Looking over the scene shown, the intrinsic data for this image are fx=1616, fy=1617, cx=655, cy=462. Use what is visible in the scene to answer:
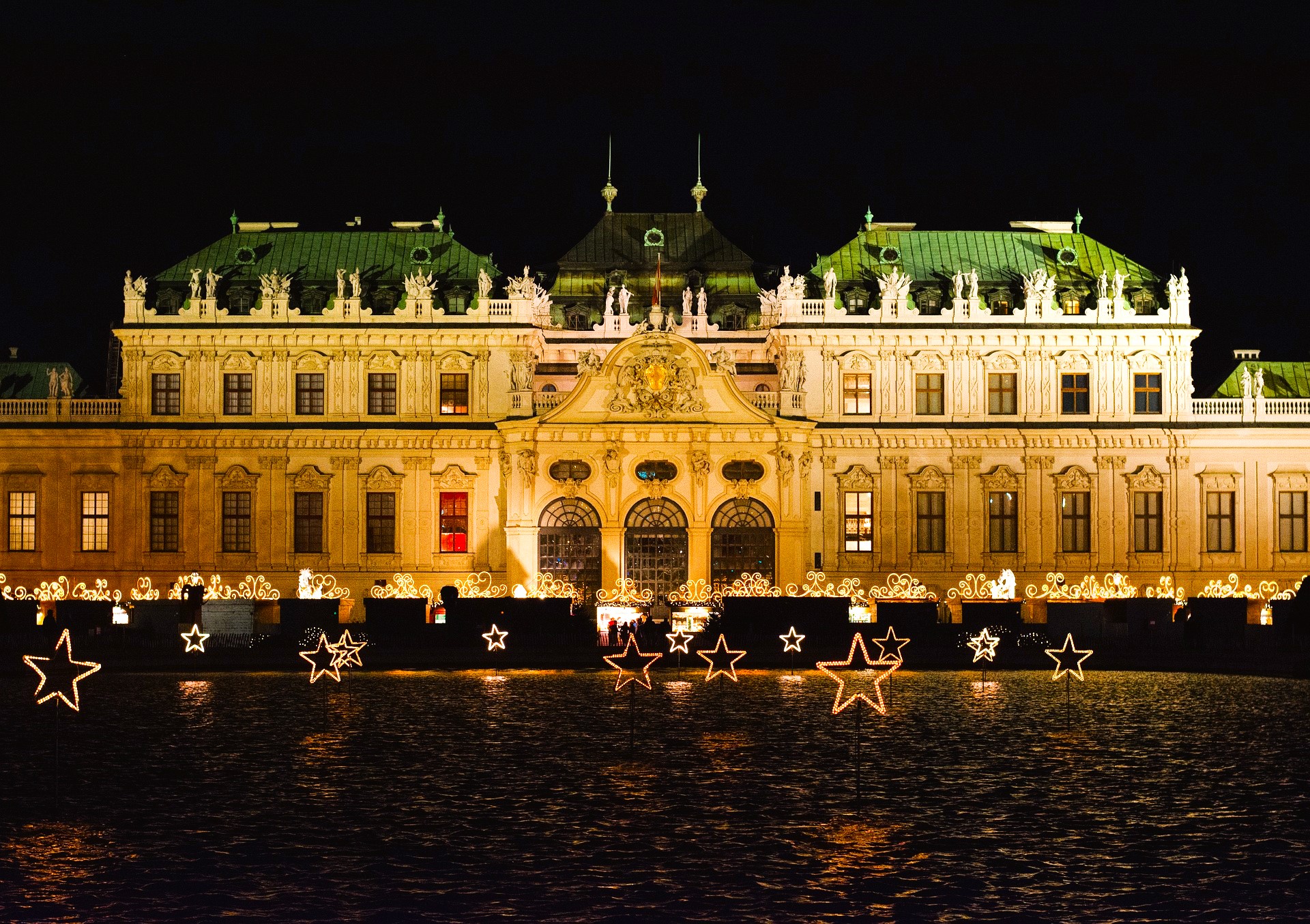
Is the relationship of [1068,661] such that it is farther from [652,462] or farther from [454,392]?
[454,392]

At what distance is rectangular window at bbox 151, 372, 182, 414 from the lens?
2712 inches

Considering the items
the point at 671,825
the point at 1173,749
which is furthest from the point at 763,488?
the point at 671,825

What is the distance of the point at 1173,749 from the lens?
87.1 ft

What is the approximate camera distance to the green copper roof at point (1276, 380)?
71.6 metres

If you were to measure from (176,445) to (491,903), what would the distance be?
55.5 meters

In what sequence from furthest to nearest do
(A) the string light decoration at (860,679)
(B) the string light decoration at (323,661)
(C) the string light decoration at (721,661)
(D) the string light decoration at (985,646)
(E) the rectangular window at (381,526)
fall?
1. (E) the rectangular window at (381,526)
2. (D) the string light decoration at (985,646)
3. (C) the string light decoration at (721,661)
4. (B) the string light decoration at (323,661)
5. (A) the string light decoration at (860,679)

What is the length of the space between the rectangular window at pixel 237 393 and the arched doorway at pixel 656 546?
1742 centimetres

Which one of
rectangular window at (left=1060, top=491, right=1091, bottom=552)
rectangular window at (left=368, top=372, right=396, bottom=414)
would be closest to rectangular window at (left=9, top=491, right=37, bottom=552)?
rectangular window at (left=368, top=372, right=396, bottom=414)

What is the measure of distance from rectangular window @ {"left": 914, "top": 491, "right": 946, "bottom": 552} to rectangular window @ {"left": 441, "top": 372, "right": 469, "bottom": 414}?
19631 mm

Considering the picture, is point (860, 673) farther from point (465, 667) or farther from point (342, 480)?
point (342, 480)

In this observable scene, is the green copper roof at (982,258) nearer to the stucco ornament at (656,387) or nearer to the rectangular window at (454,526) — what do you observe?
the stucco ornament at (656,387)

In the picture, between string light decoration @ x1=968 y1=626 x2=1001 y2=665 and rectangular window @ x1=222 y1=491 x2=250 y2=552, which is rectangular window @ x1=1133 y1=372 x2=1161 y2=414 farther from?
rectangular window @ x1=222 y1=491 x2=250 y2=552

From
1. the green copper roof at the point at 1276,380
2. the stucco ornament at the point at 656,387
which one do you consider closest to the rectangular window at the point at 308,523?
the stucco ornament at the point at 656,387

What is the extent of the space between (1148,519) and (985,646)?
25.9m
